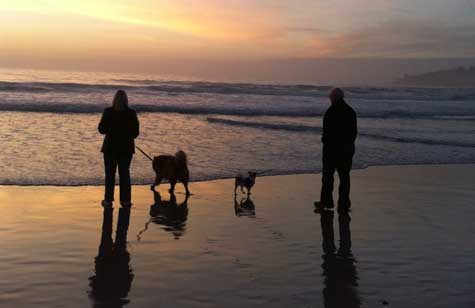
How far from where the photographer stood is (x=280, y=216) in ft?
24.2

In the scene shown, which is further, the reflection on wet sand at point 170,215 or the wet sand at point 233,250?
the reflection on wet sand at point 170,215

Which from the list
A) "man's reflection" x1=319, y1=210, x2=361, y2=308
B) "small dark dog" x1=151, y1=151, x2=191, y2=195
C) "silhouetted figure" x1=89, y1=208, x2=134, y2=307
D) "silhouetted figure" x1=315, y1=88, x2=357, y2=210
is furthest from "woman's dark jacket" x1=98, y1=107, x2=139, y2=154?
"man's reflection" x1=319, y1=210, x2=361, y2=308

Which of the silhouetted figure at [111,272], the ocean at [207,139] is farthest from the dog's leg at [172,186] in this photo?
the silhouetted figure at [111,272]

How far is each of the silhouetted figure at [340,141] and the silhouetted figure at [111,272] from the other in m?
2.95

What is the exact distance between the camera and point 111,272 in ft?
16.1

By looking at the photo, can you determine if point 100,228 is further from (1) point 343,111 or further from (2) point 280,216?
(1) point 343,111

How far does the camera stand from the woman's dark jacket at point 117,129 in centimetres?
787

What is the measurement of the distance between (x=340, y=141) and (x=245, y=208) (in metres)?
1.58

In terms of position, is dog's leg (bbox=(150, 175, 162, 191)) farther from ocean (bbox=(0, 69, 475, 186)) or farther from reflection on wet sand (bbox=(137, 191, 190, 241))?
ocean (bbox=(0, 69, 475, 186))

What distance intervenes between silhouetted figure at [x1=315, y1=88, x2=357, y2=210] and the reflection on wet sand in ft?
6.51

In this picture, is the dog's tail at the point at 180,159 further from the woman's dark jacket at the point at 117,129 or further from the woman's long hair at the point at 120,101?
the woman's long hair at the point at 120,101

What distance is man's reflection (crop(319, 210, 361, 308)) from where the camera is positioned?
4.41 meters

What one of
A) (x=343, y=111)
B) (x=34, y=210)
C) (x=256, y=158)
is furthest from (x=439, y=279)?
(x=256, y=158)

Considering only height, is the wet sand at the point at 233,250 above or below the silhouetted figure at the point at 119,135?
below
